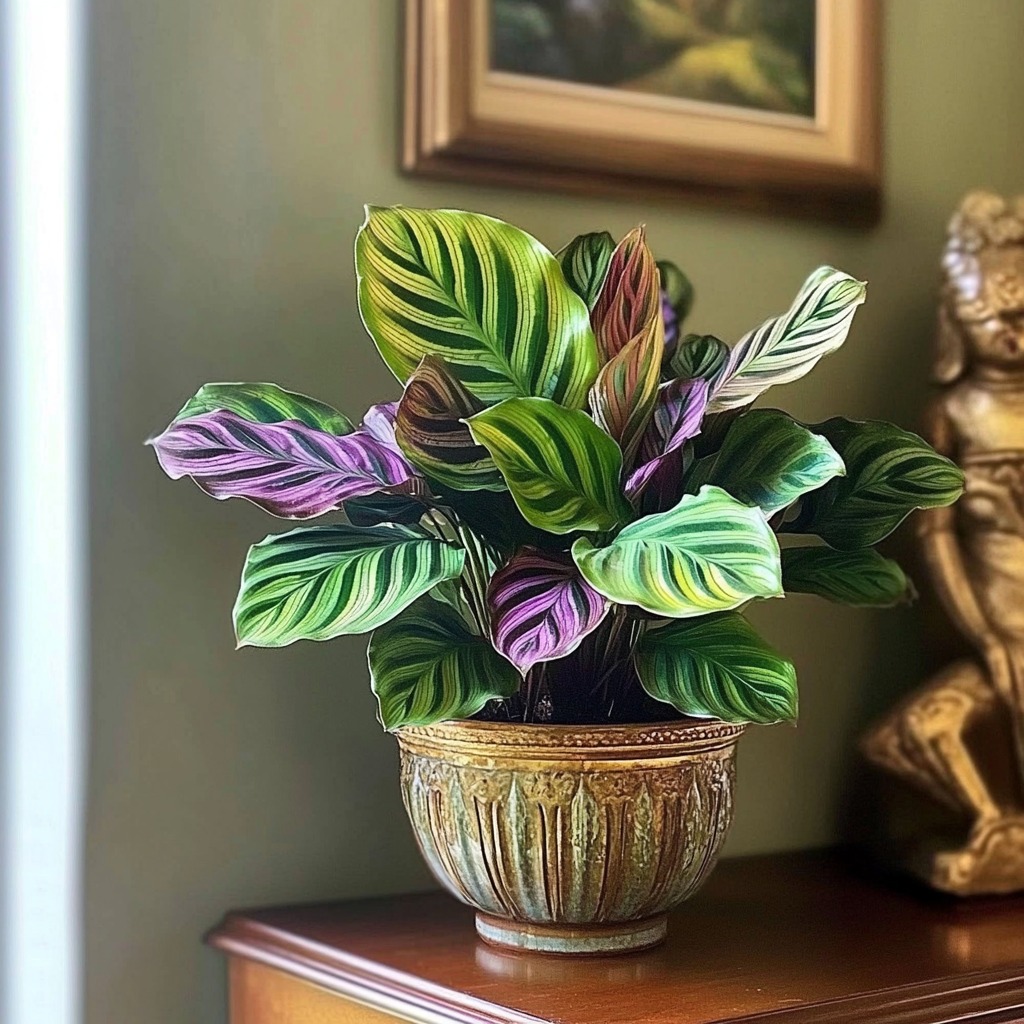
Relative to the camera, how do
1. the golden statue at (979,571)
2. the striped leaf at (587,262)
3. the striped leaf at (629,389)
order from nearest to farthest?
1. the striped leaf at (629,389)
2. the striped leaf at (587,262)
3. the golden statue at (979,571)

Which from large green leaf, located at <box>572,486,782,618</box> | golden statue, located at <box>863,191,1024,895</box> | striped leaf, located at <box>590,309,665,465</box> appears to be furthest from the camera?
golden statue, located at <box>863,191,1024,895</box>

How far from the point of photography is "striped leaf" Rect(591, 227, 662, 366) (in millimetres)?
848

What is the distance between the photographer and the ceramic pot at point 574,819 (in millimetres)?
830

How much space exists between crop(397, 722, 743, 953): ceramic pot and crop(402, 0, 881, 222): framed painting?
1.59 feet

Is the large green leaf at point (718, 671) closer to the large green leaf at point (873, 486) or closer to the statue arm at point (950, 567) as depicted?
the large green leaf at point (873, 486)

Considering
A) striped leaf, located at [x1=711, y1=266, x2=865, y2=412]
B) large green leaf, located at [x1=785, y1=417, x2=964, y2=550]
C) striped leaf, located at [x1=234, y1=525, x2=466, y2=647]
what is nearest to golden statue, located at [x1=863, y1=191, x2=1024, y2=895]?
large green leaf, located at [x1=785, y1=417, x2=964, y2=550]

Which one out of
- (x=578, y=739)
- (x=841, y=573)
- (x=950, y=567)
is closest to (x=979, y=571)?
(x=950, y=567)

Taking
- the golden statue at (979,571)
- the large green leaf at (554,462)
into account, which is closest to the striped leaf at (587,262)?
the large green leaf at (554,462)

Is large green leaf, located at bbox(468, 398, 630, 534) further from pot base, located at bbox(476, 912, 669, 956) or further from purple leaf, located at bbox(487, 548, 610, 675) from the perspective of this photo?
pot base, located at bbox(476, 912, 669, 956)

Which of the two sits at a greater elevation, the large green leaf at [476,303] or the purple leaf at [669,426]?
the large green leaf at [476,303]

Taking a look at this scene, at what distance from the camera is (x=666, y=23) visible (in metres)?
1.20

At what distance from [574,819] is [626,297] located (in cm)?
31

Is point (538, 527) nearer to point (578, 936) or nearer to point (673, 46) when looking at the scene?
point (578, 936)

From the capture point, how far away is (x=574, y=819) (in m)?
0.83
